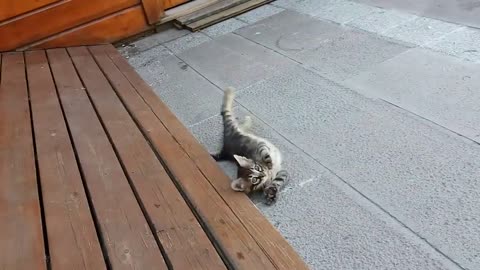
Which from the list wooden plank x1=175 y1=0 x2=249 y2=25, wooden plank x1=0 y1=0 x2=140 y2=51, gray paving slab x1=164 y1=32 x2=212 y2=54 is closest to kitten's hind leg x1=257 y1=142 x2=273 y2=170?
gray paving slab x1=164 y1=32 x2=212 y2=54

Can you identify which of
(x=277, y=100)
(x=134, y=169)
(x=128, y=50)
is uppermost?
(x=134, y=169)

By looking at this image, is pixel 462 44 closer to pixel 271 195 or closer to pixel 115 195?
pixel 271 195

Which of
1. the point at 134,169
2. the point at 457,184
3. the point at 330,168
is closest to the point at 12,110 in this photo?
the point at 134,169

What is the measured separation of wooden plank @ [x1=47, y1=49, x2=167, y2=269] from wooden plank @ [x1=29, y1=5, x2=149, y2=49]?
1.63 m

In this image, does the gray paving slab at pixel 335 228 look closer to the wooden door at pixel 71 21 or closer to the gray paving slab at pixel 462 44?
the gray paving slab at pixel 462 44

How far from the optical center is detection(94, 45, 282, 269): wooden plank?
1818 millimetres

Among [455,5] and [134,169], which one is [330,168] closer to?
[134,169]

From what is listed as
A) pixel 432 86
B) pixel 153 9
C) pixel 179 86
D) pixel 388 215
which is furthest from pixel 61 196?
pixel 153 9

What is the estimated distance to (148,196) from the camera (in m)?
2.21

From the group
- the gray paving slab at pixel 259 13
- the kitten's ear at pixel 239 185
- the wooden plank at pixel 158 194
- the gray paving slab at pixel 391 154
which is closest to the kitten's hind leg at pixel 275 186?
the kitten's ear at pixel 239 185

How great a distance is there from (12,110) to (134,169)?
1.31 metres

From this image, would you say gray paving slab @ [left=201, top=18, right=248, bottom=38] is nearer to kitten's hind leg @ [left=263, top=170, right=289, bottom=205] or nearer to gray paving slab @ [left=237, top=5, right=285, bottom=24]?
gray paving slab @ [left=237, top=5, right=285, bottom=24]

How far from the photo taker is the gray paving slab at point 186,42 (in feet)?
15.6

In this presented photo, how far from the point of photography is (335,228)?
2074mm
